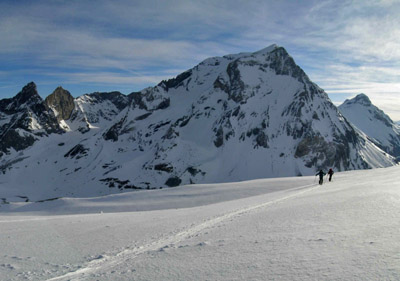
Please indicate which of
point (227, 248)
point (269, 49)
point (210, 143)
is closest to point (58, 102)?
point (210, 143)

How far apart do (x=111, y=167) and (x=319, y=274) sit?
441 feet

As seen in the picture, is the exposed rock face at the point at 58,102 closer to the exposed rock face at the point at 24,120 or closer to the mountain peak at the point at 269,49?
the exposed rock face at the point at 24,120

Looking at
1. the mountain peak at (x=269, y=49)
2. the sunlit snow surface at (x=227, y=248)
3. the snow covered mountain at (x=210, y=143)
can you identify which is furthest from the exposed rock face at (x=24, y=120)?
the sunlit snow surface at (x=227, y=248)

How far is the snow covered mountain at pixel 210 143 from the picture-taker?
119 metres

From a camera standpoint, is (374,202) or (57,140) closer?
(374,202)

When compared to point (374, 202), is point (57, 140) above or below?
above

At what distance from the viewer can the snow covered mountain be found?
119m

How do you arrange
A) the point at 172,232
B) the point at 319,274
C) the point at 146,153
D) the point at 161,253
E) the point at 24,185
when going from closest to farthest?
the point at 319,274 < the point at 161,253 < the point at 172,232 < the point at 24,185 < the point at 146,153

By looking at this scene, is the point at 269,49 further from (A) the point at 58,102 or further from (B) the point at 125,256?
(B) the point at 125,256

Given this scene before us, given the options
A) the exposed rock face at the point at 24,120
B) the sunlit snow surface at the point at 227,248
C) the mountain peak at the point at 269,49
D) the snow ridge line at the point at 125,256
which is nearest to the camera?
the sunlit snow surface at the point at 227,248

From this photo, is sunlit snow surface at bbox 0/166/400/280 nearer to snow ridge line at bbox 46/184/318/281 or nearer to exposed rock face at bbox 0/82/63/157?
snow ridge line at bbox 46/184/318/281

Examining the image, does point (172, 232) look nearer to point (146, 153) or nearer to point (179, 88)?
point (146, 153)

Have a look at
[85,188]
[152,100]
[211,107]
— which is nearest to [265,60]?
[211,107]

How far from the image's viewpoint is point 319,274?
4297mm
